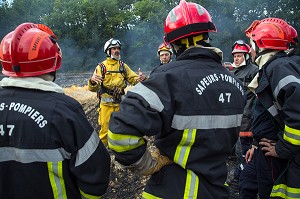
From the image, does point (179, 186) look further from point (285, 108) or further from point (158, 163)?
point (285, 108)

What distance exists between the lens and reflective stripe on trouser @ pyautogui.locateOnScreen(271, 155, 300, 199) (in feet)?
8.70

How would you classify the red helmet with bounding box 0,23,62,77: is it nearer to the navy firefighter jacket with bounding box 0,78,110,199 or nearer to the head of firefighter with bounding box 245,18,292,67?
the navy firefighter jacket with bounding box 0,78,110,199

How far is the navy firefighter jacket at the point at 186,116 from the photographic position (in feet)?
5.67

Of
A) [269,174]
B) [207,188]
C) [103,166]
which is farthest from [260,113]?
[103,166]

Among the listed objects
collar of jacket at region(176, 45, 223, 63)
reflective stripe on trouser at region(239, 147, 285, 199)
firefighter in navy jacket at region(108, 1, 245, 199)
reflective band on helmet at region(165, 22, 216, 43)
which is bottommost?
reflective stripe on trouser at region(239, 147, 285, 199)

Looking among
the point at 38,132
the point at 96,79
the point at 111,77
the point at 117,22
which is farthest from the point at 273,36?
the point at 117,22

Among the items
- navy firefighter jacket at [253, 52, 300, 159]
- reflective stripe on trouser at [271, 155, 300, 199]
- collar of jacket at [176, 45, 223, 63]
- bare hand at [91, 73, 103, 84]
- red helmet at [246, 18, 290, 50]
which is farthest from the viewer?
bare hand at [91, 73, 103, 84]

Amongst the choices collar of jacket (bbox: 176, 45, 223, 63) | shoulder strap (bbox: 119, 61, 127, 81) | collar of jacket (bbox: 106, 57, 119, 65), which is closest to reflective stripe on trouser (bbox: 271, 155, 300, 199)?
collar of jacket (bbox: 176, 45, 223, 63)

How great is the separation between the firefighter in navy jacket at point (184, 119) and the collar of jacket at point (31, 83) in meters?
0.48

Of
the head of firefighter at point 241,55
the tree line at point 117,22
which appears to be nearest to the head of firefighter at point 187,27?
the head of firefighter at point 241,55

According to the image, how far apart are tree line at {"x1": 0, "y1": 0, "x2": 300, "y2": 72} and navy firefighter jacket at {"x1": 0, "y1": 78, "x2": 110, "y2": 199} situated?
27873 mm

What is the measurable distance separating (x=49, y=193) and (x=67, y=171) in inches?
7.0

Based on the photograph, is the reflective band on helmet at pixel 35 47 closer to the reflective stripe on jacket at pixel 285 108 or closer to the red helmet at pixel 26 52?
the red helmet at pixel 26 52

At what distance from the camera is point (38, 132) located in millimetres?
1774
